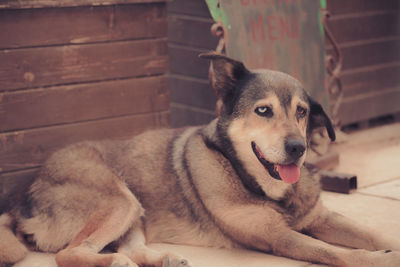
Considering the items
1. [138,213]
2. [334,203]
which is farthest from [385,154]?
[138,213]

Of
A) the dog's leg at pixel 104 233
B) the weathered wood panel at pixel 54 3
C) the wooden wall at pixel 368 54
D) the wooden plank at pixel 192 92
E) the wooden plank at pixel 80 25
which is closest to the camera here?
the dog's leg at pixel 104 233

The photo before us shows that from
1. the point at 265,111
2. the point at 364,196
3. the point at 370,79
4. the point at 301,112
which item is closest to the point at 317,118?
the point at 301,112

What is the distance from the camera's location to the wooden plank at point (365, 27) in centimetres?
638

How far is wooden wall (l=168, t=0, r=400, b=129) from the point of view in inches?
219

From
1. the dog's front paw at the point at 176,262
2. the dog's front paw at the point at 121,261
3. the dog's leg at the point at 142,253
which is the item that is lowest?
the dog's leg at the point at 142,253

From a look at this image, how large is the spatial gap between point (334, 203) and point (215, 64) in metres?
1.46

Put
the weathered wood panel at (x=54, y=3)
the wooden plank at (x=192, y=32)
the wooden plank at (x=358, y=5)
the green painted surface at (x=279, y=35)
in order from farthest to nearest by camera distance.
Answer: the wooden plank at (x=358, y=5), the wooden plank at (x=192, y=32), the green painted surface at (x=279, y=35), the weathered wood panel at (x=54, y=3)

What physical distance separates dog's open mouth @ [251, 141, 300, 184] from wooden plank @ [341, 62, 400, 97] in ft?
10.4

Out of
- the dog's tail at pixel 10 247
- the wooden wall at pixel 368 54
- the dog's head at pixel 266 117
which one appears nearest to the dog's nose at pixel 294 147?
the dog's head at pixel 266 117

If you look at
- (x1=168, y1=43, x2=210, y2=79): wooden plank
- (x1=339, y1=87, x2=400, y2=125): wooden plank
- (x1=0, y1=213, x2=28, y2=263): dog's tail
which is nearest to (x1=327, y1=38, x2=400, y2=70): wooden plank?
(x1=339, y1=87, x2=400, y2=125): wooden plank

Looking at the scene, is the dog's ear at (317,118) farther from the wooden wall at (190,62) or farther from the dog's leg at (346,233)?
the wooden wall at (190,62)

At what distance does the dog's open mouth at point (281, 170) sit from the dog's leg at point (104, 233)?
787 millimetres

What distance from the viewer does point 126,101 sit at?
15.9 feet

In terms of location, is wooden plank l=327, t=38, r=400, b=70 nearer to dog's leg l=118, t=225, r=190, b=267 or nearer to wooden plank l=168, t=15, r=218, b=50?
wooden plank l=168, t=15, r=218, b=50
